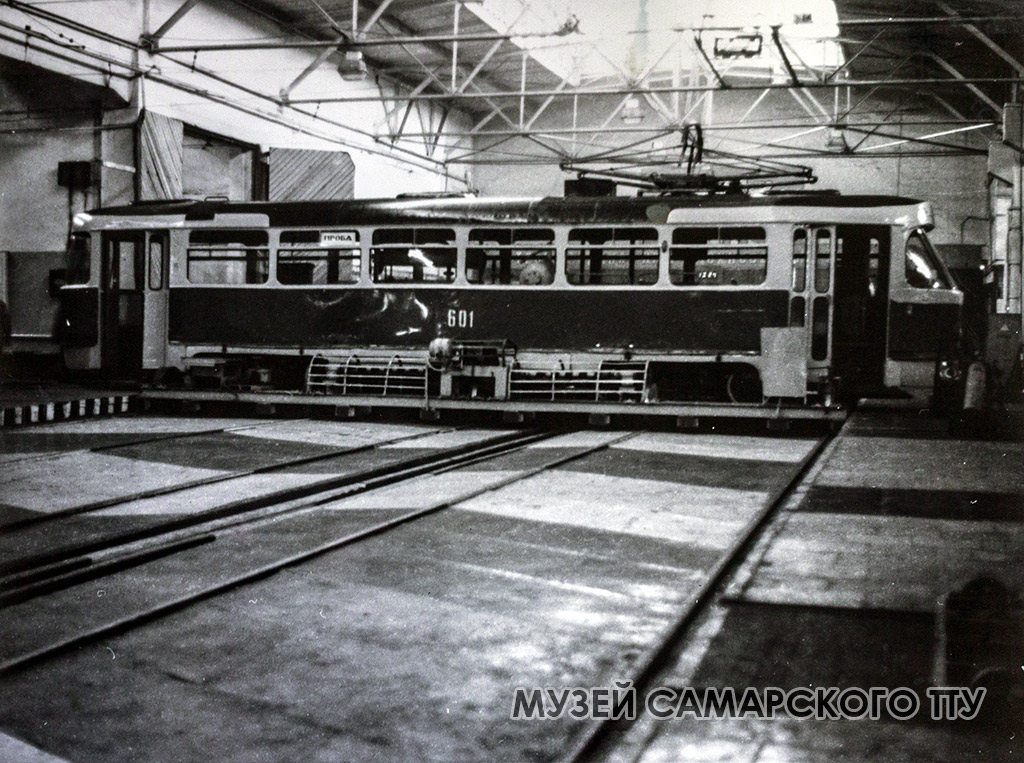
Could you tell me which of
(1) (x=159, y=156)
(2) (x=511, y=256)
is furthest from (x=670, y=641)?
(1) (x=159, y=156)

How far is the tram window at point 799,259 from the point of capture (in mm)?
12781

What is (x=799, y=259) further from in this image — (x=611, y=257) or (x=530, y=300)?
(x=530, y=300)

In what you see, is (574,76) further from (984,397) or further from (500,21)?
(984,397)

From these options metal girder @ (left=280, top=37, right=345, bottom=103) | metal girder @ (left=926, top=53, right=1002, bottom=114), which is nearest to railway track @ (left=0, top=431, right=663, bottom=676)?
metal girder @ (left=280, top=37, right=345, bottom=103)

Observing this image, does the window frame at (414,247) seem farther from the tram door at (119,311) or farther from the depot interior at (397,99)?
the tram door at (119,311)

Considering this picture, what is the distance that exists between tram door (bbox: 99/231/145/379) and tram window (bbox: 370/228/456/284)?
3864 mm

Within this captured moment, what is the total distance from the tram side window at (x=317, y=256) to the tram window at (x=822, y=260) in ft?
20.5

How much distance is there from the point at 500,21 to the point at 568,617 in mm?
16613

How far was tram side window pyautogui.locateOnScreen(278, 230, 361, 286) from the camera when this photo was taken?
47.6ft

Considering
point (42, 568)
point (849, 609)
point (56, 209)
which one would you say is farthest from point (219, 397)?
point (849, 609)

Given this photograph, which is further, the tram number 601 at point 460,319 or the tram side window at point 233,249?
the tram side window at point 233,249

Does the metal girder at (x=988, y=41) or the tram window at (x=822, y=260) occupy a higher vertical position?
the metal girder at (x=988, y=41)

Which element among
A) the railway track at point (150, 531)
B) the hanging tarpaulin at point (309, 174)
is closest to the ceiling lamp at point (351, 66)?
the hanging tarpaulin at point (309, 174)

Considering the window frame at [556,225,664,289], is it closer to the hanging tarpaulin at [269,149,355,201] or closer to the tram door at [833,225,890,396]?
the tram door at [833,225,890,396]
